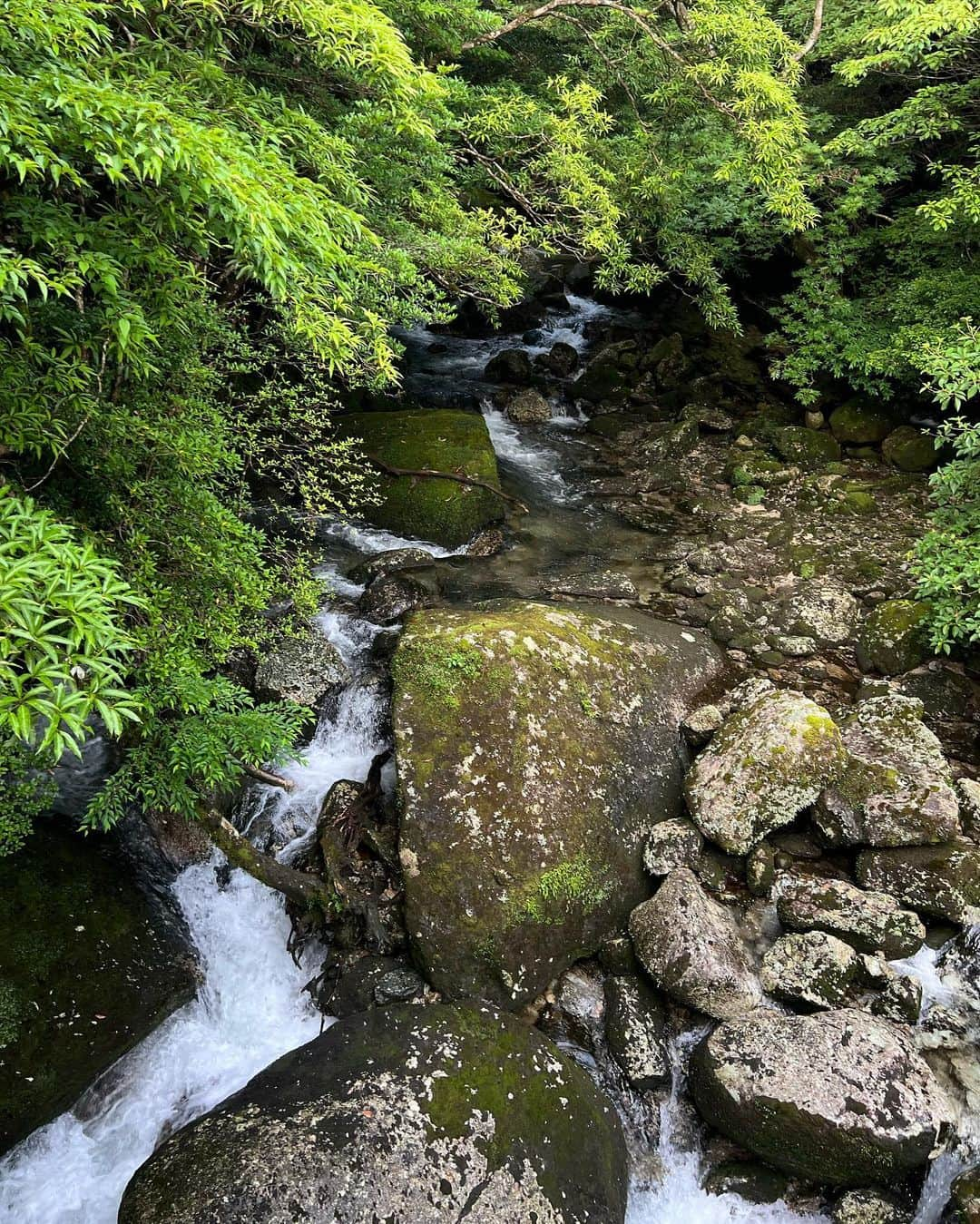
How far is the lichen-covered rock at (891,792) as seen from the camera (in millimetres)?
6469

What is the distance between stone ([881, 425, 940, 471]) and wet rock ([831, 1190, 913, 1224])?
11634 mm

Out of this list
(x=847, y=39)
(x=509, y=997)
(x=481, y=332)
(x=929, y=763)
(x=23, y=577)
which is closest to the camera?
(x=23, y=577)

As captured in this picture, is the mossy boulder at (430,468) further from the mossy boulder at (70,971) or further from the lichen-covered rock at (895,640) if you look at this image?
the mossy boulder at (70,971)

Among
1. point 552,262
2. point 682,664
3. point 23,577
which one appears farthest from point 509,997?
point 552,262

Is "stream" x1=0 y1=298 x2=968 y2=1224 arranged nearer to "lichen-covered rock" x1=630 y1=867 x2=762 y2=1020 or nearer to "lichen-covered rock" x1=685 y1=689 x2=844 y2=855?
"lichen-covered rock" x1=630 y1=867 x2=762 y2=1020

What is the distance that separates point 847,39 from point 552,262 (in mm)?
12091

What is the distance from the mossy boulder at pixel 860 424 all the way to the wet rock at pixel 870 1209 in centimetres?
1253

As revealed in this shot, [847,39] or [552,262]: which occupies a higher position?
[847,39]

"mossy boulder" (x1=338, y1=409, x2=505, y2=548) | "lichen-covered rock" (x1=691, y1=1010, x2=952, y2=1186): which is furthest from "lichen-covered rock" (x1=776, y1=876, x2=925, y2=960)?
"mossy boulder" (x1=338, y1=409, x2=505, y2=548)

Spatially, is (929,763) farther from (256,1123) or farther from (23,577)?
(23,577)

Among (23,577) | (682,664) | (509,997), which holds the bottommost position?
(509,997)

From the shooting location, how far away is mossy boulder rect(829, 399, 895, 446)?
536 inches

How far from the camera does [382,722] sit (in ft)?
26.9

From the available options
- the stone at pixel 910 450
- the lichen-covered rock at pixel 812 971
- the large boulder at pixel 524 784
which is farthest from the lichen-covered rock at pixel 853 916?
the stone at pixel 910 450
